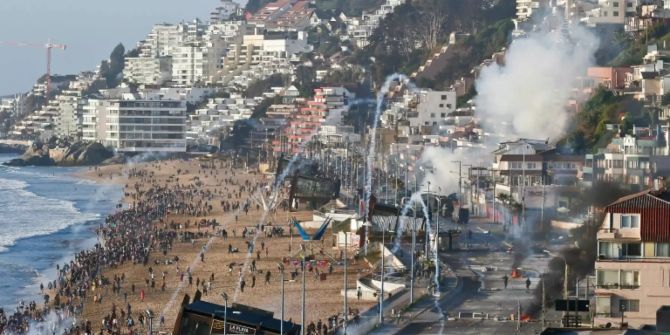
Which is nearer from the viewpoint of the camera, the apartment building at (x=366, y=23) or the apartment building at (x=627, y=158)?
the apartment building at (x=627, y=158)

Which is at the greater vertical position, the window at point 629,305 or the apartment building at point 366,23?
the apartment building at point 366,23

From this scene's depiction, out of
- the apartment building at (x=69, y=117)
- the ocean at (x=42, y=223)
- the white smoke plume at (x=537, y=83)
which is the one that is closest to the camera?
the ocean at (x=42, y=223)

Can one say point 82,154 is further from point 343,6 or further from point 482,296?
point 482,296

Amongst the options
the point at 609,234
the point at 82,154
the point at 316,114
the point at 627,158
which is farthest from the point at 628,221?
the point at 82,154

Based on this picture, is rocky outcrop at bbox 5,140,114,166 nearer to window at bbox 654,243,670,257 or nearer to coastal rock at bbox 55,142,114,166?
coastal rock at bbox 55,142,114,166

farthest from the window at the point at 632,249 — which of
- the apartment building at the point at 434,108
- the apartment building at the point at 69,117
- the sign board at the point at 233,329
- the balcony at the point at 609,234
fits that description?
the apartment building at the point at 69,117

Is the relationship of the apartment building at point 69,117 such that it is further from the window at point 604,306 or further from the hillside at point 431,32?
the window at point 604,306
